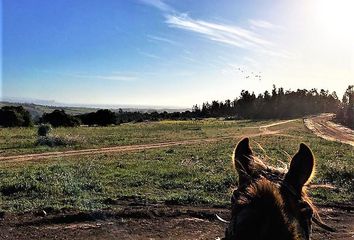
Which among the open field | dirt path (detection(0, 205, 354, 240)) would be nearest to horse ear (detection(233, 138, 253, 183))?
the open field

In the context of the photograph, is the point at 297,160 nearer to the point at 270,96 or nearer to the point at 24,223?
the point at 24,223

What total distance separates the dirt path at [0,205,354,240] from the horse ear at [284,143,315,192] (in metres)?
5.07

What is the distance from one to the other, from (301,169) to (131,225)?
5.72 meters

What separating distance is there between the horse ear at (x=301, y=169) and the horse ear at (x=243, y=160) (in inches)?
8.8

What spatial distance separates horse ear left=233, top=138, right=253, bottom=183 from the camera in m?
2.23

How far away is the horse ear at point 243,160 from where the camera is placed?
2234 mm

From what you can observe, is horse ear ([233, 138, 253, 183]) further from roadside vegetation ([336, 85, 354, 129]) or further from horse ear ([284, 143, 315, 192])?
roadside vegetation ([336, 85, 354, 129])

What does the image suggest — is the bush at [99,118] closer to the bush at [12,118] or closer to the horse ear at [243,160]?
the bush at [12,118]

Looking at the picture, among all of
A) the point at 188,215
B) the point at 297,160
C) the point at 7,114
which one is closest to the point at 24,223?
the point at 188,215

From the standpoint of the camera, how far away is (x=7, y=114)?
4431 centimetres

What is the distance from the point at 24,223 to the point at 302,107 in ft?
290

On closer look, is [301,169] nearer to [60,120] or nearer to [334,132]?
[334,132]

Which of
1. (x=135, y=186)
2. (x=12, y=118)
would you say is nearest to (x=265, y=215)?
(x=135, y=186)

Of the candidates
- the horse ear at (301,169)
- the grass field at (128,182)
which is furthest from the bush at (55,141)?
the horse ear at (301,169)
